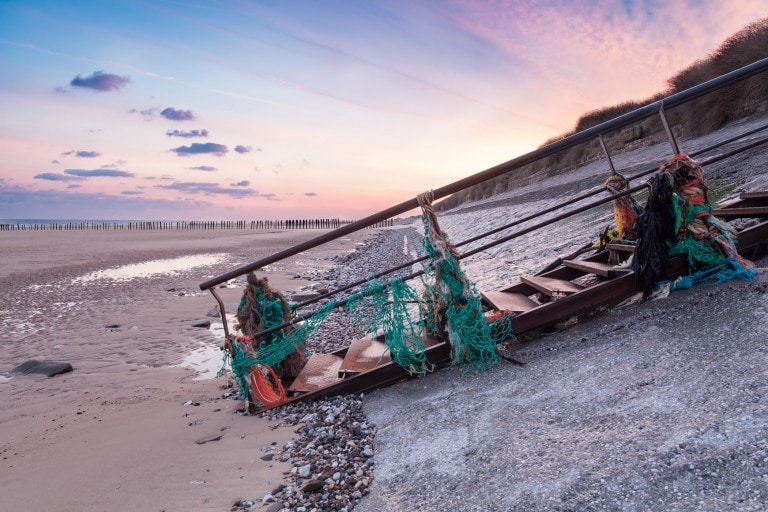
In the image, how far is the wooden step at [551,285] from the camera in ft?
16.3

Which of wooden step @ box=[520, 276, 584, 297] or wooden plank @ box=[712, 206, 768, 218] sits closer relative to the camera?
wooden plank @ box=[712, 206, 768, 218]

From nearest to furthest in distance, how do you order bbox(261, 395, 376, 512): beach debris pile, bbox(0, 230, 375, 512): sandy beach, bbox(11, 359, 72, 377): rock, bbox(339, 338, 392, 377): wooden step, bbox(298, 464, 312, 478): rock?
bbox(261, 395, 376, 512): beach debris pile, bbox(298, 464, 312, 478): rock, bbox(0, 230, 375, 512): sandy beach, bbox(339, 338, 392, 377): wooden step, bbox(11, 359, 72, 377): rock

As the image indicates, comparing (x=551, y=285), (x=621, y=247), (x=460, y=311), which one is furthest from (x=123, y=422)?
(x=621, y=247)

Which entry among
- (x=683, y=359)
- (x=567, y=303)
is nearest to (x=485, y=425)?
(x=683, y=359)

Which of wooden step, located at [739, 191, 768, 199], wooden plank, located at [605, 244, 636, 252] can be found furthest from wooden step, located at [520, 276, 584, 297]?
wooden step, located at [739, 191, 768, 199]

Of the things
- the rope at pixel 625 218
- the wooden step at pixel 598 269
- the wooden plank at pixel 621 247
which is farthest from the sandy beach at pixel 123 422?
the rope at pixel 625 218

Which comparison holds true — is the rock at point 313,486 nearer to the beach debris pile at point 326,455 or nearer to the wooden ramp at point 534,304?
the beach debris pile at point 326,455

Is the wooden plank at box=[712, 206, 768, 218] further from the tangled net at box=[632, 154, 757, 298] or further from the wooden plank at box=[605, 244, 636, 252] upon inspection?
the wooden plank at box=[605, 244, 636, 252]

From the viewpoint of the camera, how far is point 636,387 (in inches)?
122

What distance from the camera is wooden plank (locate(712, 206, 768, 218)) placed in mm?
4836

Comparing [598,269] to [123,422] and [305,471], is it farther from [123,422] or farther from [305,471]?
[123,422]

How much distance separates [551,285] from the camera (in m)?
5.17

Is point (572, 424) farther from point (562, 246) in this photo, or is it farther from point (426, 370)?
point (562, 246)

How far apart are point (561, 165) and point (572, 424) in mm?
32389
